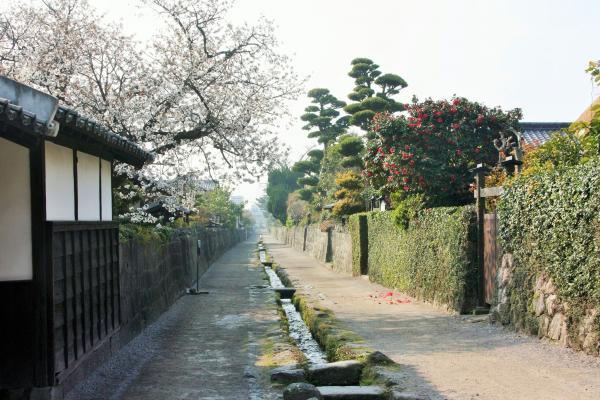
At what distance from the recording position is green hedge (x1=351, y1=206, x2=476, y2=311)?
13039mm

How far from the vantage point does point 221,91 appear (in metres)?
17.0

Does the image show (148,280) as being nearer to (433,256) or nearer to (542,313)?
(433,256)

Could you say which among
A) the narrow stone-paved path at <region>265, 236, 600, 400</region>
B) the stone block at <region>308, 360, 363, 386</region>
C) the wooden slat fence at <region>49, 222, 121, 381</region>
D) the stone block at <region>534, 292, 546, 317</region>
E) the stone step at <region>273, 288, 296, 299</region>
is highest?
the wooden slat fence at <region>49, 222, 121, 381</region>

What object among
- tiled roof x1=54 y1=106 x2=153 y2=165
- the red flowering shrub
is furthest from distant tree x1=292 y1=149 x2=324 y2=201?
tiled roof x1=54 y1=106 x2=153 y2=165

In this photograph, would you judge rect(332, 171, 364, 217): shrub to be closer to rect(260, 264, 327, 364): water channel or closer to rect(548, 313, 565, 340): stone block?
rect(260, 264, 327, 364): water channel

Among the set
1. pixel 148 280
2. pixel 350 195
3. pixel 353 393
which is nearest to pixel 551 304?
pixel 353 393

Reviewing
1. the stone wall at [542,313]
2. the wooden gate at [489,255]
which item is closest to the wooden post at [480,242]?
the wooden gate at [489,255]

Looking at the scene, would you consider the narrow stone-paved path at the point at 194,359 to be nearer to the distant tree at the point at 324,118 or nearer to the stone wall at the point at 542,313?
the stone wall at the point at 542,313

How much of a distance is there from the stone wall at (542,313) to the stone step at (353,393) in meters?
3.22

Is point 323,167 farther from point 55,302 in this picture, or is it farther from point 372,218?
point 55,302

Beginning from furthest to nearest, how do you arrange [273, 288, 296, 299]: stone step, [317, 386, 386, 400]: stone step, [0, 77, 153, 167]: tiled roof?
1. [273, 288, 296, 299]: stone step
2. [317, 386, 386, 400]: stone step
3. [0, 77, 153, 167]: tiled roof

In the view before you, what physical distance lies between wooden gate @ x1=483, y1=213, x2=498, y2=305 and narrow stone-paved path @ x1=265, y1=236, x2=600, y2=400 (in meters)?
0.68

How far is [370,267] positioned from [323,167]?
2397 centimetres

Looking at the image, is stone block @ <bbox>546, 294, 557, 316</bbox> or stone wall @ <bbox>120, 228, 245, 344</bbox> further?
stone wall @ <bbox>120, 228, 245, 344</bbox>
